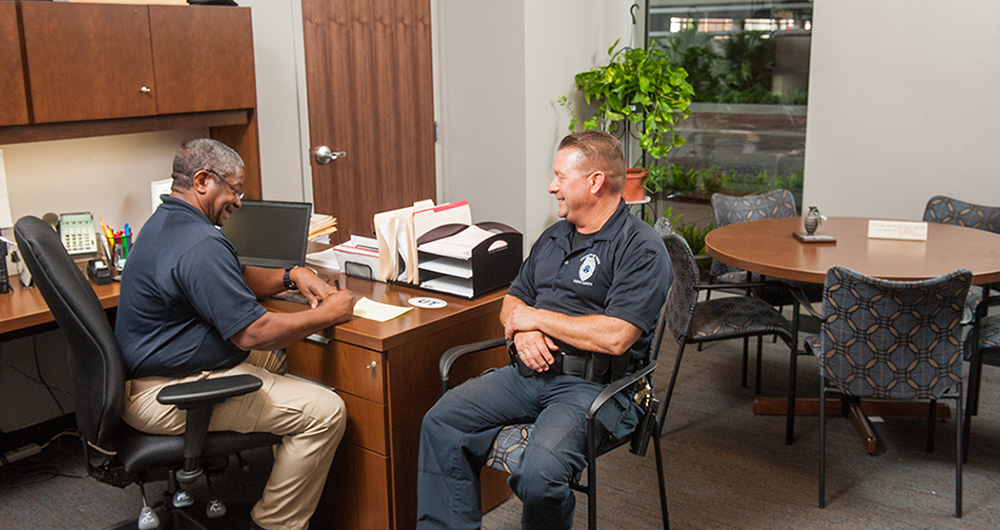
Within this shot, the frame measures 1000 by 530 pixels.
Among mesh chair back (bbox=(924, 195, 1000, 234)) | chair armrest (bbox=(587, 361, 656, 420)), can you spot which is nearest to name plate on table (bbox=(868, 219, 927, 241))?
mesh chair back (bbox=(924, 195, 1000, 234))

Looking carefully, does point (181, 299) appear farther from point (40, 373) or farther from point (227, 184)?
point (40, 373)

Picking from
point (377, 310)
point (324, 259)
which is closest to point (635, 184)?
point (324, 259)

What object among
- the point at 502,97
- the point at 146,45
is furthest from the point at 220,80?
the point at 502,97

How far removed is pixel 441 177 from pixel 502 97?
66cm

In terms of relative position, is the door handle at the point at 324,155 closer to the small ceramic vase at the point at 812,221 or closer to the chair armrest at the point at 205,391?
the chair armrest at the point at 205,391

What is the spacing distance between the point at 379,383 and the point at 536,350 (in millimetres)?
481

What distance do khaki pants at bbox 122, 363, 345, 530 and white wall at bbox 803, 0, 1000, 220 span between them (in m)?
3.70

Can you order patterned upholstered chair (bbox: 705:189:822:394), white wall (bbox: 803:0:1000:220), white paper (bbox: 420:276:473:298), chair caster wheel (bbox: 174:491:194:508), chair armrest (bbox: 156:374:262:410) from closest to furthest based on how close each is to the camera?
chair armrest (bbox: 156:374:262:410)
chair caster wheel (bbox: 174:491:194:508)
white paper (bbox: 420:276:473:298)
patterned upholstered chair (bbox: 705:189:822:394)
white wall (bbox: 803:0:1000:220)

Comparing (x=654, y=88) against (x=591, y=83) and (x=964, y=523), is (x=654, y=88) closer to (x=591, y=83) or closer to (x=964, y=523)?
(x=591, y=83)

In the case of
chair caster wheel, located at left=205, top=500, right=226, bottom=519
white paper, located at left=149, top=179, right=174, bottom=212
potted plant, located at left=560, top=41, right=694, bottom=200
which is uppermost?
potted plant, located at left=560, top=41, right=694, bottom=200

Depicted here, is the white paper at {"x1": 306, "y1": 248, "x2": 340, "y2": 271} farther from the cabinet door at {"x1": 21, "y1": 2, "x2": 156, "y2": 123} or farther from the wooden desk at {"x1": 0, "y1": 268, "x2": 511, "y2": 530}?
the cabinet door at {"x1": 21, "y1": 2, "x2": 156, "y2": 123}

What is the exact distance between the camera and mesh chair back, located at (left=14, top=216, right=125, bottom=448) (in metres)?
2.22

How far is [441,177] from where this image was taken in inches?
209

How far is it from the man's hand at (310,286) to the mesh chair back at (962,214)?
3139 millimetres
